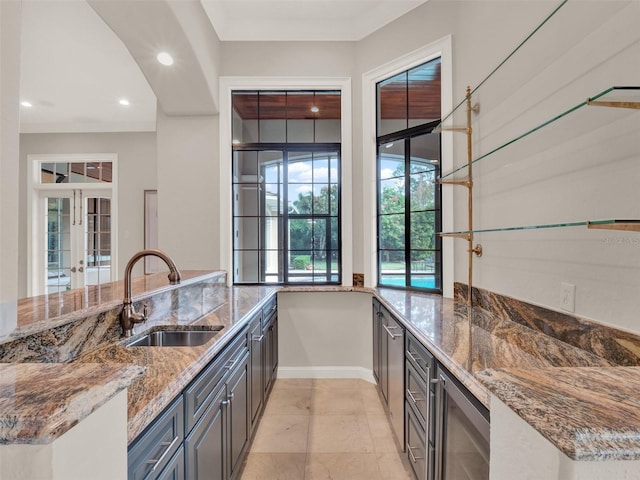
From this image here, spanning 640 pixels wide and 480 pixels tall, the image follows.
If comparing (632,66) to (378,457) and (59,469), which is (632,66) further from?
(378,457)

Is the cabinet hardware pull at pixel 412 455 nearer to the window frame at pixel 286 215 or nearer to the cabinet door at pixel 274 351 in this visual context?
the cabinet door at pixel 274 351

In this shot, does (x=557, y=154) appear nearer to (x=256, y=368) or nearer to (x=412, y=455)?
(x=412, y=455)

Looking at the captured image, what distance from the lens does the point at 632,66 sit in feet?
3.60

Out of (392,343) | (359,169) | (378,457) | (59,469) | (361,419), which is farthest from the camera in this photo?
(359,169)

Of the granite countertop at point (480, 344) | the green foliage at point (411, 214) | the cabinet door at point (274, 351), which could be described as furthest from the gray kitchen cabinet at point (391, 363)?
the cabinet door at point (274, 351)

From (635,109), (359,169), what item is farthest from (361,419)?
(635,109)

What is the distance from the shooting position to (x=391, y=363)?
2.26 meters

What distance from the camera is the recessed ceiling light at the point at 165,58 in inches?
104

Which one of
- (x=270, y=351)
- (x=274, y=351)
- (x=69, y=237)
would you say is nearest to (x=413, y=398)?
(x=270, y=351)

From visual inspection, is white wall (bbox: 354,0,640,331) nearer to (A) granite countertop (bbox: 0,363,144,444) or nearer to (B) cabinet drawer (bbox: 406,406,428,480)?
(B) cabinet drawer (bbox: 406,406,428,480)

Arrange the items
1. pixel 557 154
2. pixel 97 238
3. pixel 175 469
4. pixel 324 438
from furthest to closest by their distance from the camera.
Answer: pixel 97 238 < pixel 324 438 < pixel 557 154 < pixel 175 469

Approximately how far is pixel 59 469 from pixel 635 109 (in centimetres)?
173

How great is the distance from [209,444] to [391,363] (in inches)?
53.9

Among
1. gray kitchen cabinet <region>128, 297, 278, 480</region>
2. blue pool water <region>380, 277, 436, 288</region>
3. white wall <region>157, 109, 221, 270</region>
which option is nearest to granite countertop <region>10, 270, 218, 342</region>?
gray kitchen cabinet <region>128, 297, 278, 480</region>
